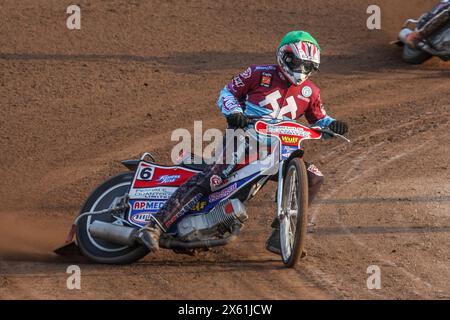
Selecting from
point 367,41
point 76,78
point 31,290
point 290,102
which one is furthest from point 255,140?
point 367,41

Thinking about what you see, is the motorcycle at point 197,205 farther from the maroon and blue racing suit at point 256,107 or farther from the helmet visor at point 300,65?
the helmet visor at point 300,65

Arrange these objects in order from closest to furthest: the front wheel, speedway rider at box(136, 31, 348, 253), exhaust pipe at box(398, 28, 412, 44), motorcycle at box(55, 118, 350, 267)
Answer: the front wheel, motorcycle at box(55, 118, 350, 267), speedway rider at box(136, 31, 348, 253), exhaust pipe at box(398, 28, 412, 44)

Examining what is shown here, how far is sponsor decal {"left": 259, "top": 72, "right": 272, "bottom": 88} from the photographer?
8.56m

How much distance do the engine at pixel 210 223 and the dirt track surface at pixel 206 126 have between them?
291 mm

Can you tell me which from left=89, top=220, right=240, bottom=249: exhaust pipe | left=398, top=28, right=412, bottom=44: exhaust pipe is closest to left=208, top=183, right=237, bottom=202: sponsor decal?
left=89, top=220, right=240, bottom=249: exhaust pipe

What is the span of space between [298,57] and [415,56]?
7023 millimetres

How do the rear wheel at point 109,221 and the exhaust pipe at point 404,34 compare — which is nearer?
the rear wheel at point 109,221

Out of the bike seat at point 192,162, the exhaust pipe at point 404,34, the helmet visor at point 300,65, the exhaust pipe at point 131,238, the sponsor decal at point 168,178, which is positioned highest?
the exhaust pipe at point 404,34

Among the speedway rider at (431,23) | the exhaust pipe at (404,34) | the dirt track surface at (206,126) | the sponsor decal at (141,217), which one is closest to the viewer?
the dirt track surface at (206,126)

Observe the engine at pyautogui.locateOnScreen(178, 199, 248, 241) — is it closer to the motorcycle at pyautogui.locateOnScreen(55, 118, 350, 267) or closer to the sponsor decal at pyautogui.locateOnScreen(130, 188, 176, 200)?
the motorcycle at pyautogui.locateOnScreen(55, 118, 350, 267)

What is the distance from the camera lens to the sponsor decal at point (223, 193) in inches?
329

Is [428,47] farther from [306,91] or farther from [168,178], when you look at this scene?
[168,178]

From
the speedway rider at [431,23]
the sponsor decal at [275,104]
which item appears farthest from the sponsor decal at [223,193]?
the speedway rider at [431,23]

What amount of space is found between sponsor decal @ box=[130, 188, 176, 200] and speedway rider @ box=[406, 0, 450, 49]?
7.19m
